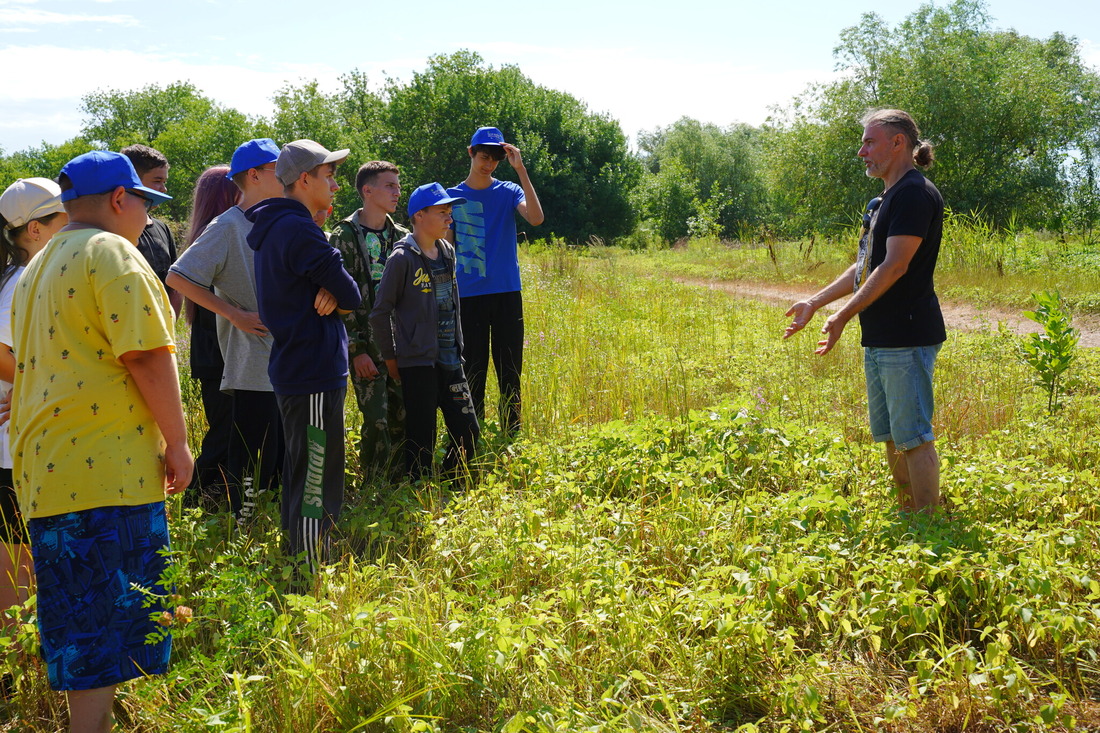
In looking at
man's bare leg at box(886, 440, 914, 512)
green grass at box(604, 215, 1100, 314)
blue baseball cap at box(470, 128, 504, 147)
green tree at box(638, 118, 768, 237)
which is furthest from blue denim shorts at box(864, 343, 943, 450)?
green tree at box(638, 118, 768, 237)

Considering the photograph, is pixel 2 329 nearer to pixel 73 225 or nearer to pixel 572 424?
pixel 73 225

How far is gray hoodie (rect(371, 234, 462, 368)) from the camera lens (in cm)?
474

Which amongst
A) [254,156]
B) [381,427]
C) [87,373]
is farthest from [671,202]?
[87,373]

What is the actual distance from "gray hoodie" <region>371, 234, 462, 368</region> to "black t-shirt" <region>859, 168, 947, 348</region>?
2.47m

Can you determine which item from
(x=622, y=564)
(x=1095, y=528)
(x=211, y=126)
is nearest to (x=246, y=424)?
(x=622, y=564)

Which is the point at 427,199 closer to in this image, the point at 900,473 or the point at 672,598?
the point at 672,598

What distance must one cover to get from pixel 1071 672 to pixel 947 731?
62 centimetres

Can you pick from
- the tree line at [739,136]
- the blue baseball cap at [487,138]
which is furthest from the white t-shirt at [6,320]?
the tree line at [739,136]

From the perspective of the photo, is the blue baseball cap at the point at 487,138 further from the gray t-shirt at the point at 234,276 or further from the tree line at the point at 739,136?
the tree line at the point at 739,136

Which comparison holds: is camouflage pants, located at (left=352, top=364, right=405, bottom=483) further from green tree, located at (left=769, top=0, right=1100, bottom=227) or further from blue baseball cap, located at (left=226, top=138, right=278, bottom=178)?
green tree, located at (left=769, top=0, right=1100, bottom=227)

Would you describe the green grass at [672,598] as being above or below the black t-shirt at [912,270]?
below

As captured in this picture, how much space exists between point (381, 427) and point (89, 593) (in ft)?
8.05

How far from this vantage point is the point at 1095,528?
3.63 meters

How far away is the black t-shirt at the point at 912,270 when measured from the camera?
375 cm
